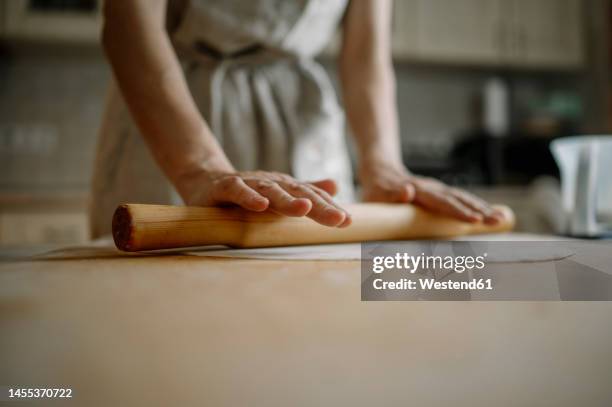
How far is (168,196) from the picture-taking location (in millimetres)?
789

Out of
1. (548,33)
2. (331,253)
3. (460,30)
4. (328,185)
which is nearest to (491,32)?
(460,30)

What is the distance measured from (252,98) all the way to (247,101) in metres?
0.02

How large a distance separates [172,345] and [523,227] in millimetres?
2211

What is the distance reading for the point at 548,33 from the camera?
2.57m

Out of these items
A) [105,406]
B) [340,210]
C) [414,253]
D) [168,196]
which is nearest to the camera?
[105,406]

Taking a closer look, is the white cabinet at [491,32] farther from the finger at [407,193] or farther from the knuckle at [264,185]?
the knuckle at [264,185]

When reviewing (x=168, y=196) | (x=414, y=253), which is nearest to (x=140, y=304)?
(x=414, y=253)

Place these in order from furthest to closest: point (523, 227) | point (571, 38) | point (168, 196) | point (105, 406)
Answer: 1. point (571, 38)
2. point (523, 227)
3. point (168, 196)
4. point (105, 406)

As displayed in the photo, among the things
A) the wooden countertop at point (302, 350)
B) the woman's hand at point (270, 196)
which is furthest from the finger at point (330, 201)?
the wooden countertop at point (302, 350)

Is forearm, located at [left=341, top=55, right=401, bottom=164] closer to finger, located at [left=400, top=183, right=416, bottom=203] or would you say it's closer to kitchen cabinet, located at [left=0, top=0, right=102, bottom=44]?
finger, located at [left=400, top=183, right=416, bottom=203]

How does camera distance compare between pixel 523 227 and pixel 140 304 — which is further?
pixel 523 227

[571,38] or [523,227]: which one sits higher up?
[571,38]

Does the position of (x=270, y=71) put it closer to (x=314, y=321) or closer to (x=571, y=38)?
(x=314, y=321)

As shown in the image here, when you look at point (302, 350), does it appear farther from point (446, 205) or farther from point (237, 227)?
point (446, 205)
